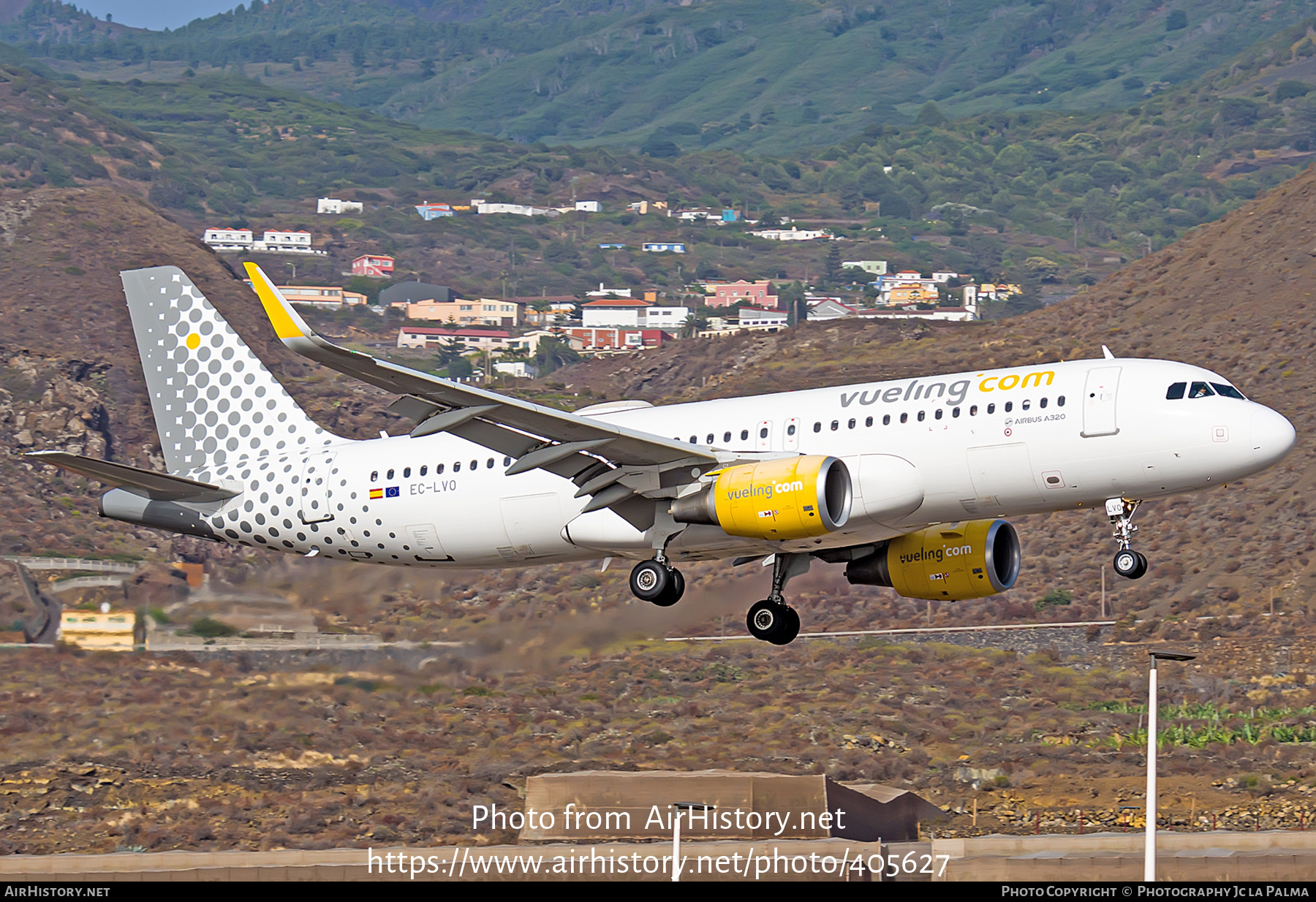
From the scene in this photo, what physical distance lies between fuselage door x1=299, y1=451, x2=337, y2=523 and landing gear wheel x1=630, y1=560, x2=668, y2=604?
8.64 m

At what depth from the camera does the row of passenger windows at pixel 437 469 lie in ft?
135

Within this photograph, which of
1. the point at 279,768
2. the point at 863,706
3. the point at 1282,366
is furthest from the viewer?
the point at 1282,366

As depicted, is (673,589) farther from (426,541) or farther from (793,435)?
(426,541)

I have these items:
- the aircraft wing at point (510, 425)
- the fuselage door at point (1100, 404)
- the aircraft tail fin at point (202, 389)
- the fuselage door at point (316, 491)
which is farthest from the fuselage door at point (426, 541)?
the fuselage door at point (1100, 404)

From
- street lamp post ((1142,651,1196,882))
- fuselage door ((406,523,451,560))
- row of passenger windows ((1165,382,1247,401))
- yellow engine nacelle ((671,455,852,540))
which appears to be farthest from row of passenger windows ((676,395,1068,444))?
fuselage door ((406,523,451,560))

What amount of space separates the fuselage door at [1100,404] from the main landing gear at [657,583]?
363 inches

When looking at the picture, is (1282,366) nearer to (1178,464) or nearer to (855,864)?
(855,864)

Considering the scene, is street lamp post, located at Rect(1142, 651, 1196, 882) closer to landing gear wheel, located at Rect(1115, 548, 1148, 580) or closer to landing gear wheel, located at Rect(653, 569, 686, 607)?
landing gear wheel, located at Rect(1115, 548, 1148, 580)

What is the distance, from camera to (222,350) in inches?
1850

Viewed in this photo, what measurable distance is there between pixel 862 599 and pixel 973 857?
32173 mm

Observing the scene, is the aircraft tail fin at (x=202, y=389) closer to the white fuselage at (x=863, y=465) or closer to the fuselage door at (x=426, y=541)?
the white fuselage at (x=863, y=465)

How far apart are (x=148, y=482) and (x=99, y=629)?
39.8 ft

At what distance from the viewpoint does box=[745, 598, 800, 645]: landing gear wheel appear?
41.3m

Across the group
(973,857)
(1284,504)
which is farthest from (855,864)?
(1284,504)
